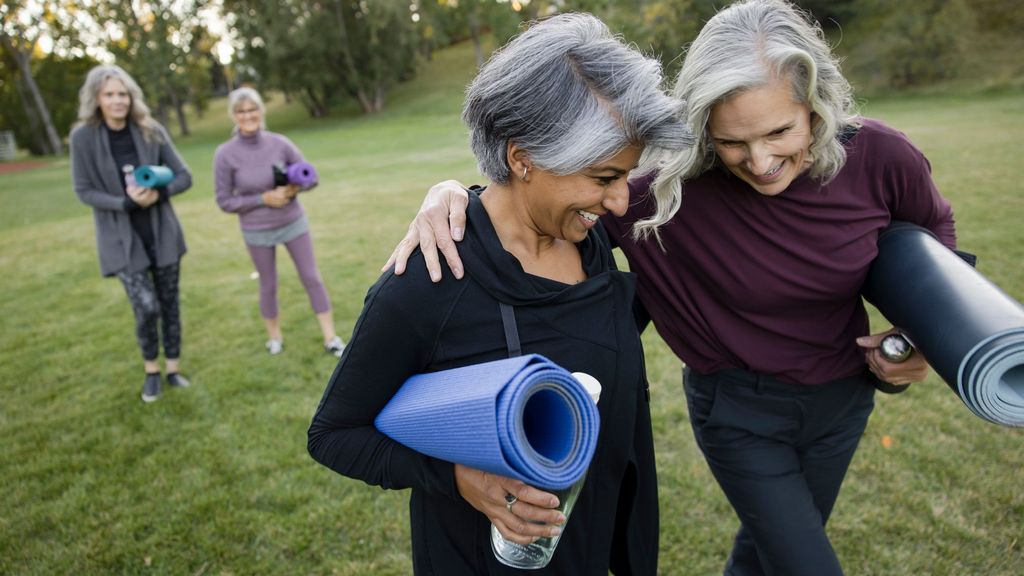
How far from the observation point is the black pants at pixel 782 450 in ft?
6.80

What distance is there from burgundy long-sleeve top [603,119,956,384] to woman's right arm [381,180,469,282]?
623 mm

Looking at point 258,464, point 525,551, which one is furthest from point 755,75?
point 258,464

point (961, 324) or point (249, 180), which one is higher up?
point (961, 324)

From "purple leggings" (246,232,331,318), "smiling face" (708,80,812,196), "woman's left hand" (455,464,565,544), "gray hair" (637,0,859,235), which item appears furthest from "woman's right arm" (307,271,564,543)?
"purple leggings" (246,232,331,318)

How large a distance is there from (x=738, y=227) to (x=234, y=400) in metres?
4.24

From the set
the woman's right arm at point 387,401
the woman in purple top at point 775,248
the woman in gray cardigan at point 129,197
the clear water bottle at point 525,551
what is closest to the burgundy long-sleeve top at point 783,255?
the woman in purple top at point 775,248

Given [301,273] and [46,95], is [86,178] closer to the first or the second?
[301,273]

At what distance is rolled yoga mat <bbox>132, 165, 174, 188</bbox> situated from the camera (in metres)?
4.78

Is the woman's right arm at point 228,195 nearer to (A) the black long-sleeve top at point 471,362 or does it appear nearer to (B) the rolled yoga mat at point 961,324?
(A) the black long-sleeve top at point 471,362

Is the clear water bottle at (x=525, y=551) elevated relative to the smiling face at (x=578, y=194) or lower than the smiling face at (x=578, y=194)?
lower

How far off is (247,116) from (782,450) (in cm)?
511

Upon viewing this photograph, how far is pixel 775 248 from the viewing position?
2090 millimetres

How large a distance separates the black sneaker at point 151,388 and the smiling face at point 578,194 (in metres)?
4.62

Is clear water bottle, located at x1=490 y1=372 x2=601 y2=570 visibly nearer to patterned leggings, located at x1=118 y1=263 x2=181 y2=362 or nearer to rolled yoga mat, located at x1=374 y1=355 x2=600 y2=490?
rolled yoga mat, located at x1=374 y1=355 x2=600 y2=490
